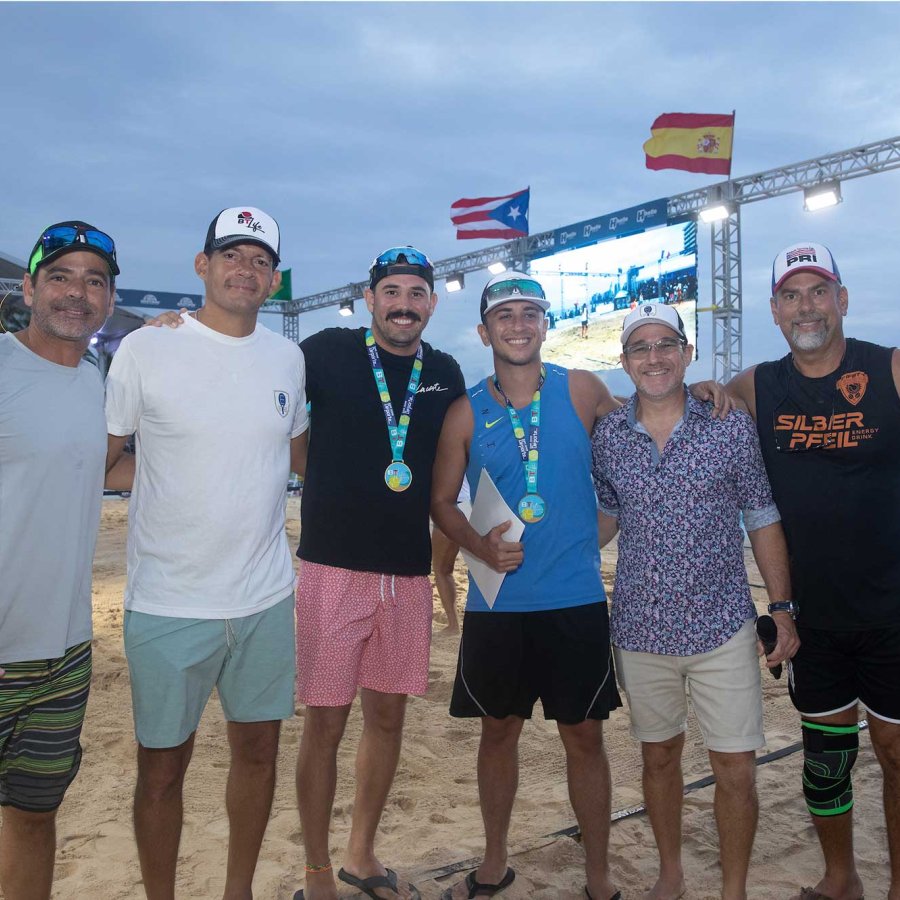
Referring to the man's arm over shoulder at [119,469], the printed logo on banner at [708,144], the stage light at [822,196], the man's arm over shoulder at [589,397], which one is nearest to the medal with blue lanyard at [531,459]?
the man's arm over shoulder at [589,397]

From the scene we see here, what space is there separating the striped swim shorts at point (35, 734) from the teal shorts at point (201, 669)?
21cm

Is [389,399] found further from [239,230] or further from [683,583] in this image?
[683,583]

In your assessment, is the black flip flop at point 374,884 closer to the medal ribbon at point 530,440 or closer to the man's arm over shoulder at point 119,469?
the medal ribbon at point 530,440

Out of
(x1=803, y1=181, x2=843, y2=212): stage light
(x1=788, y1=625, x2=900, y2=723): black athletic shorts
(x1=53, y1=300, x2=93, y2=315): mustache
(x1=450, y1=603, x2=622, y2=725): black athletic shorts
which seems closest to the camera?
(x1=53, y1=300, x2=93, y2=315): mustache

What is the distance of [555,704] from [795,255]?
194cm

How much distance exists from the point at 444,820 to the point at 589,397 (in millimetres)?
2063

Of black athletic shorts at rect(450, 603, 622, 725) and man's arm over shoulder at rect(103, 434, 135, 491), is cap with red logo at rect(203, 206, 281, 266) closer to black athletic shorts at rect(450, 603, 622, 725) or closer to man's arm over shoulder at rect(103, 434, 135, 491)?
man's arm over shoulder at rect(103, 434, 135, 491)

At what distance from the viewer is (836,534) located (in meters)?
2.80

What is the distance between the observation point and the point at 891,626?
9.07 feet

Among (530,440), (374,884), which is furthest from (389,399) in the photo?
(374,884)

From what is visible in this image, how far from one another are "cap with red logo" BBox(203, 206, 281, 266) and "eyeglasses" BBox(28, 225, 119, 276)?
41 centimetres

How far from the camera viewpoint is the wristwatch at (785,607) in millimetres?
2842

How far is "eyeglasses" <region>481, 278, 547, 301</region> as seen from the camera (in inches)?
124

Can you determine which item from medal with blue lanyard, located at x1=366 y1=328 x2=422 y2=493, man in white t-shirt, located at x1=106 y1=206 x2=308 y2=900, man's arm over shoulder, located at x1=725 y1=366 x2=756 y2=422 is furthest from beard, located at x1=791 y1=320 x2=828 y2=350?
man in white t-shirt, located at x1=106 y1=206 x2=308 y2=900
